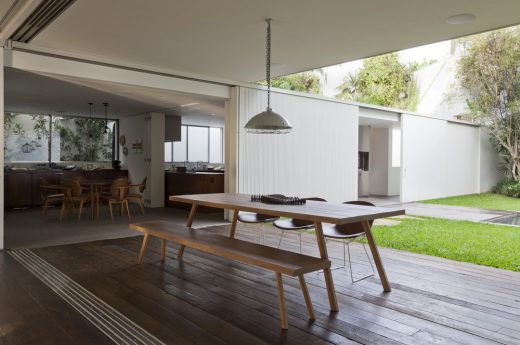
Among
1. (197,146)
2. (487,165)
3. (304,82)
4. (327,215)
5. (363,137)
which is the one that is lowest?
(327,215)

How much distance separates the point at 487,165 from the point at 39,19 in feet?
48.0

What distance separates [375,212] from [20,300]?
114 inches

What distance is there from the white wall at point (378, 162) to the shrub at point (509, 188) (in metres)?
4.04

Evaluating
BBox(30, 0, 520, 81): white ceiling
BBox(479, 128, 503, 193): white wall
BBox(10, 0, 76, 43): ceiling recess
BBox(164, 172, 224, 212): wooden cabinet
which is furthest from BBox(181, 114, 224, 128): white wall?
BBox(479, 128, 503, 193): white wall

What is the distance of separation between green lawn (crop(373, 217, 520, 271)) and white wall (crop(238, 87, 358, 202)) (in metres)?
1.99

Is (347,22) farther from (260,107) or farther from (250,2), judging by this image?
(260,107)

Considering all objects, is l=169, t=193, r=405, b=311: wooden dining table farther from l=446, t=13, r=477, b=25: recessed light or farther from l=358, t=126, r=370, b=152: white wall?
l=358, t=126, r=370, b=152: white wall

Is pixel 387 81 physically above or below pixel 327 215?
above

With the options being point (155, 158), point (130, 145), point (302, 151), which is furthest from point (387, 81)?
point (155, 158)

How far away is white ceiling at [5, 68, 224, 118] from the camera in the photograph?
648cm

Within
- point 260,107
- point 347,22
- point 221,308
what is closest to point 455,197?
point 260,107

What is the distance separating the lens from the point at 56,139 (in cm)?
1055

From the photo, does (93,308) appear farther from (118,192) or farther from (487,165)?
(487,165)

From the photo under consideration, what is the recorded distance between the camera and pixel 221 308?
9.65 ft
